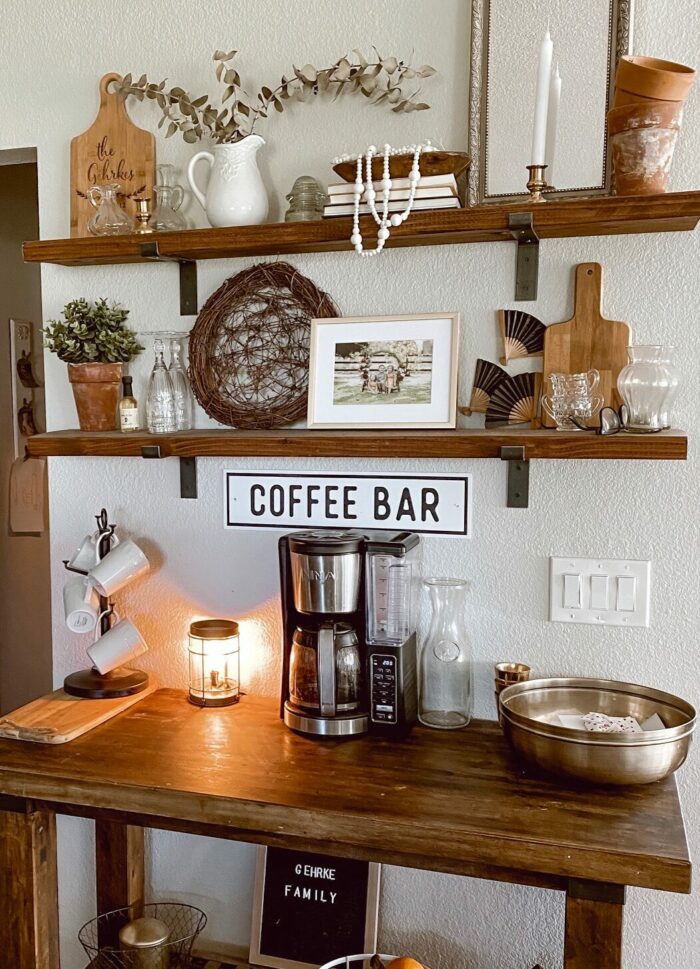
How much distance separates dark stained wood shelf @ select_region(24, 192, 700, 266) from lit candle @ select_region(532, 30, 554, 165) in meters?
0.09

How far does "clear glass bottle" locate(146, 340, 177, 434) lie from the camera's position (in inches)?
73.5

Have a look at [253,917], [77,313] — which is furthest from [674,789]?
[77,313]

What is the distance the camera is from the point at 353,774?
1.53m

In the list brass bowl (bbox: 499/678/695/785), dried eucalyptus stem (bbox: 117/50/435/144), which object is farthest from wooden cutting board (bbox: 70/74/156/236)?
brass bowl (bbox: 499/678/695/785)

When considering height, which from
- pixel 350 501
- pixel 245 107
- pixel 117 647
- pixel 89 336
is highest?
pixel 245 107

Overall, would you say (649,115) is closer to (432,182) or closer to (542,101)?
(542,101)

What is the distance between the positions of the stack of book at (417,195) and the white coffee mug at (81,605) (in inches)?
38.2

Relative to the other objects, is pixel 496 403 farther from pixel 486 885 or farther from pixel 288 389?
pixel 486 885

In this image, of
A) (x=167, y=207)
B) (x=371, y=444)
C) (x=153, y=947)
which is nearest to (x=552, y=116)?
(x=371, y=444)

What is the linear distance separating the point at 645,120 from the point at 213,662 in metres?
1.35

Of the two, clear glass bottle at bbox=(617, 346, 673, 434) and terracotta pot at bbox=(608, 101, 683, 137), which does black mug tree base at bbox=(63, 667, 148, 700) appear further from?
terracotta pot at bbox=(608, 101, 683, 137)

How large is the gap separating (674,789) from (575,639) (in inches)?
13.8

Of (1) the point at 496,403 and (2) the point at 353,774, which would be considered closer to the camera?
(2) the point at 353,774

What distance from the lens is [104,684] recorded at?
6.27 feet
